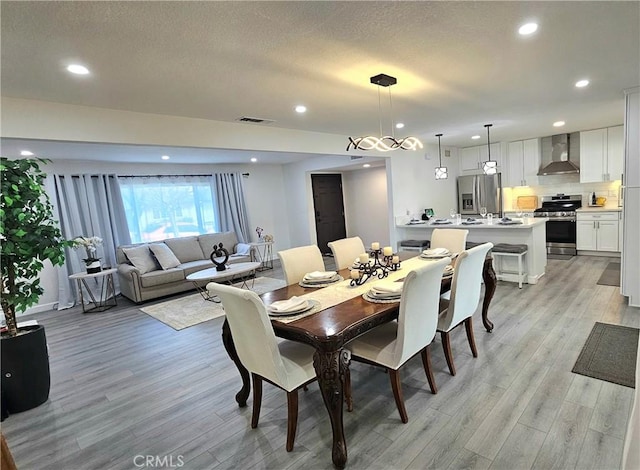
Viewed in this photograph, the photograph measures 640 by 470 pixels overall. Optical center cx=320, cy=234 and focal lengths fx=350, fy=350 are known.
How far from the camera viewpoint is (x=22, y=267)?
2.61 metres

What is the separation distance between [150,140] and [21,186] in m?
1.27

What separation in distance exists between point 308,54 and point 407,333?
1.92 meters

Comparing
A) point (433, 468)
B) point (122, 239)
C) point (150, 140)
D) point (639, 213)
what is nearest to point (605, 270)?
point (639, 213)

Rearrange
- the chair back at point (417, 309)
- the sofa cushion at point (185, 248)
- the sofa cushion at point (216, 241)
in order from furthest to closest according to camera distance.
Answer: the sofa cushion at point (216, 241) < the sofa cushion at point (185, 248) < the chair back at point (417, 309)

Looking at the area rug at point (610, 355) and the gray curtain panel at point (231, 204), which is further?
the gray curtain panel at point (231, 204)

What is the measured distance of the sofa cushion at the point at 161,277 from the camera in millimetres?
5465

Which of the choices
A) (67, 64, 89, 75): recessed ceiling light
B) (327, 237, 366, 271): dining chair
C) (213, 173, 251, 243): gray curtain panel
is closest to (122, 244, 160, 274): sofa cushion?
(213, 173, 251, 243): gray curtain panel

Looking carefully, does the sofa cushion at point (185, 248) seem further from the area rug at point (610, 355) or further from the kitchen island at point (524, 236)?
the area rug at point (610, 355)

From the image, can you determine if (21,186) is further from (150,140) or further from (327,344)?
(327,344)

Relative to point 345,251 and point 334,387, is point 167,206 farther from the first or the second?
point 334,387

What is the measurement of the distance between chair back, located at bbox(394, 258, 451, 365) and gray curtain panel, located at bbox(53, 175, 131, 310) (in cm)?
563

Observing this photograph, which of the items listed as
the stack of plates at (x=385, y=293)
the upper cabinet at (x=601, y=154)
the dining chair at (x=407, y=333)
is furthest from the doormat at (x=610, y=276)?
the stack of plates at (x=385, y=293)

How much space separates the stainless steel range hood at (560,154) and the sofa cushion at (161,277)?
7.14 m
